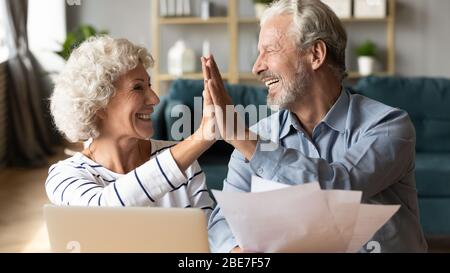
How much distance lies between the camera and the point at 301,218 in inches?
39.9

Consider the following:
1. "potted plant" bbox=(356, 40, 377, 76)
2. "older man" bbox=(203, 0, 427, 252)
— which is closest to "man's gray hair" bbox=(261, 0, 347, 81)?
"older man" bbox=(203, 0, 427, 252)

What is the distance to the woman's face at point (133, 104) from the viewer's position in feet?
5.33

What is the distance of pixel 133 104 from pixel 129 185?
0.26 m

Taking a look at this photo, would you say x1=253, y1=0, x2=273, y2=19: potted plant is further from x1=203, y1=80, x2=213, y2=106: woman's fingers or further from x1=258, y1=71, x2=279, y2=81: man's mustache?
x1=203, y1=80, x2=213, y2=106: woman's fingers

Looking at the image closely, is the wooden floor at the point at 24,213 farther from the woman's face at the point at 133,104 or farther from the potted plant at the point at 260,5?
the woman's face at the point at 133,104

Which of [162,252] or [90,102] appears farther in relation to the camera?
[90,102]

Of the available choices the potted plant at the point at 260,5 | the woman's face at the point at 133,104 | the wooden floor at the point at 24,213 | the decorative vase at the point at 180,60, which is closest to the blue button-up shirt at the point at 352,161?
the woman's face at the point at 133,104

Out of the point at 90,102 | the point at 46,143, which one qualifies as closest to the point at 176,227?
the point at 90,102

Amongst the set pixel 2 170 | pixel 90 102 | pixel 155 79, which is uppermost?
pixel 90 102

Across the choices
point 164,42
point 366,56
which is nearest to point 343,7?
point 366,56

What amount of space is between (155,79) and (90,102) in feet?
14.6

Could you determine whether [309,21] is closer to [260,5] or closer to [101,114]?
[101,114]

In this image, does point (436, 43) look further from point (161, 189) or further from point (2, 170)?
point (161, 189)
